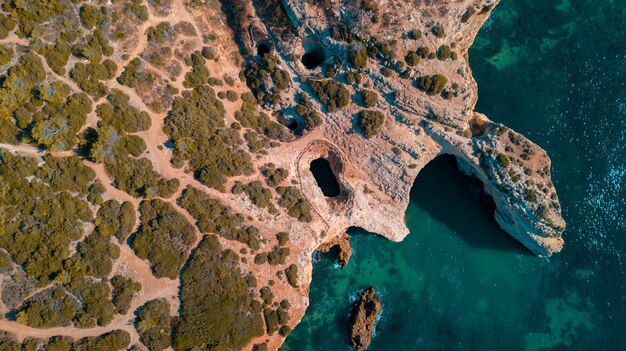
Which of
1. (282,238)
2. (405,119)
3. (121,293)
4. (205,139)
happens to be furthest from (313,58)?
(121,293)

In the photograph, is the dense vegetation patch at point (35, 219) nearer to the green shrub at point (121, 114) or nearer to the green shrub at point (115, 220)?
the green shrub at point (115, 220)

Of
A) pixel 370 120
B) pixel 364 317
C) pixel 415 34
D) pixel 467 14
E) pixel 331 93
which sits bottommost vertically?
pixel 364 317

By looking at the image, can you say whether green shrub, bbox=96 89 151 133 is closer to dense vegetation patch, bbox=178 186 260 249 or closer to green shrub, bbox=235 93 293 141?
dense vegetation patch, bbox=178 186 260 249

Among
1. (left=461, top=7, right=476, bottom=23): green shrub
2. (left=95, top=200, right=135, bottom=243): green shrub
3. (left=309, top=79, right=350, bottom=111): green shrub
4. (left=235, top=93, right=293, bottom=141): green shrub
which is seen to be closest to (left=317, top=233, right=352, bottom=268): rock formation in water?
(left=235, top=93, right=293, bottom=141): green shrub

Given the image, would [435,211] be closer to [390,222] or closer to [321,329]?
[390,222]

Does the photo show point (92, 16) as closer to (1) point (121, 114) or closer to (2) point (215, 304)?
(1) point (121, 114)

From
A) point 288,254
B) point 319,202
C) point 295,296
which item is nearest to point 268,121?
point 319,202
